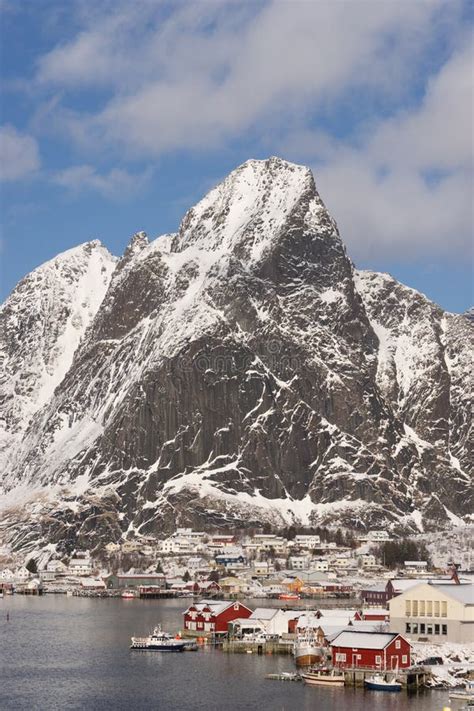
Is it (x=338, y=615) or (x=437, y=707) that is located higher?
(x=338, y=615)

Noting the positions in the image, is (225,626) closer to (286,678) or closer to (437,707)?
(286,678)

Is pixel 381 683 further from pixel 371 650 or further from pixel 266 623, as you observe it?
pixel 266 623

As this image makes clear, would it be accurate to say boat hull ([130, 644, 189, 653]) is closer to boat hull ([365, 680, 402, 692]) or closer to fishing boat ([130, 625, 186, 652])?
fishing boat ([130, 625, 186, 652])

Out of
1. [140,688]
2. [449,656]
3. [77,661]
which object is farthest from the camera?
[77,661]

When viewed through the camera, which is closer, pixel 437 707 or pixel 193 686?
pixel 437 707

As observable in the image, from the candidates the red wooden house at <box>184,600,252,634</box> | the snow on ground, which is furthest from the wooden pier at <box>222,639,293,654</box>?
the snow on ground

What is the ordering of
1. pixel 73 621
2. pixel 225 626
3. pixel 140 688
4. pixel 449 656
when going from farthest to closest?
pixel 73 621, pixel 225 626, pixel 449 656, pixel 140 688

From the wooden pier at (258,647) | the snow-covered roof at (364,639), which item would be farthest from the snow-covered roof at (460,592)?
the wooden pier at (258,647)

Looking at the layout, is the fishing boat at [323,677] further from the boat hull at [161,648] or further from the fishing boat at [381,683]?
the boat hull at [161,648]

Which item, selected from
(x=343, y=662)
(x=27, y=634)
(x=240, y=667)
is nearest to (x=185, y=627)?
(x=27, y=634)
